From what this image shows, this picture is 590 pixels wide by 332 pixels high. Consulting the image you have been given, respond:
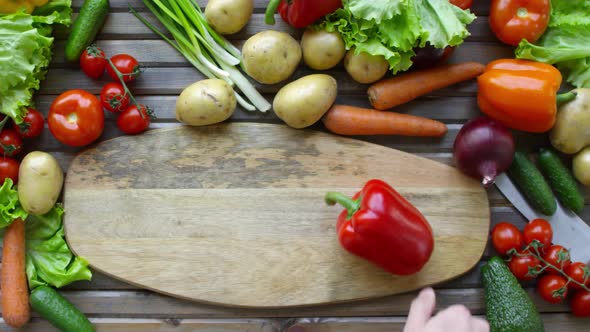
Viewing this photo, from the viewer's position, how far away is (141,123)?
1388 mm

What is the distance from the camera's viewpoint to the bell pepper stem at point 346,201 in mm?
1277

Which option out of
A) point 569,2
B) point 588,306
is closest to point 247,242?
point 588,306

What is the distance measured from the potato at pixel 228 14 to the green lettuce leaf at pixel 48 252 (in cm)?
63

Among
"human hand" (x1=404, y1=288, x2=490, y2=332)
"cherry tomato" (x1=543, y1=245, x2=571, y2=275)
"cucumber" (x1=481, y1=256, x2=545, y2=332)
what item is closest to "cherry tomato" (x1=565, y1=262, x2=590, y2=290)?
"cherry tomato" (x1=543, y1=245, x2=571, y2=275)

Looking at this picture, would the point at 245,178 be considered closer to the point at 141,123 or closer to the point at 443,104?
the point at 141,123

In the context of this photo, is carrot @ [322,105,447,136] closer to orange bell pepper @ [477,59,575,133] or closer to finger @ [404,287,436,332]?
orange bell pepper @ [477,59,575,133]

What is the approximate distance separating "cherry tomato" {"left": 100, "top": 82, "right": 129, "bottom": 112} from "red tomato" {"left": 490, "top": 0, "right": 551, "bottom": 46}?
0.98 m

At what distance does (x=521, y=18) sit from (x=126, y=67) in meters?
1.01

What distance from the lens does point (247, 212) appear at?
139cm

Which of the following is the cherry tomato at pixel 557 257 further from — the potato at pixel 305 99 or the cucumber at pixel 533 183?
the potato at pixel 305 99

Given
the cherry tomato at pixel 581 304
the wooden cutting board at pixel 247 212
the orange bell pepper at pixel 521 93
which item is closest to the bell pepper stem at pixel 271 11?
the wooden cutting board at pixel 247 212

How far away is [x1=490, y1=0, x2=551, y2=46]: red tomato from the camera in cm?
133

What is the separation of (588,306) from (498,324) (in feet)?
0.81

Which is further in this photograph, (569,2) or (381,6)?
(569,2)
